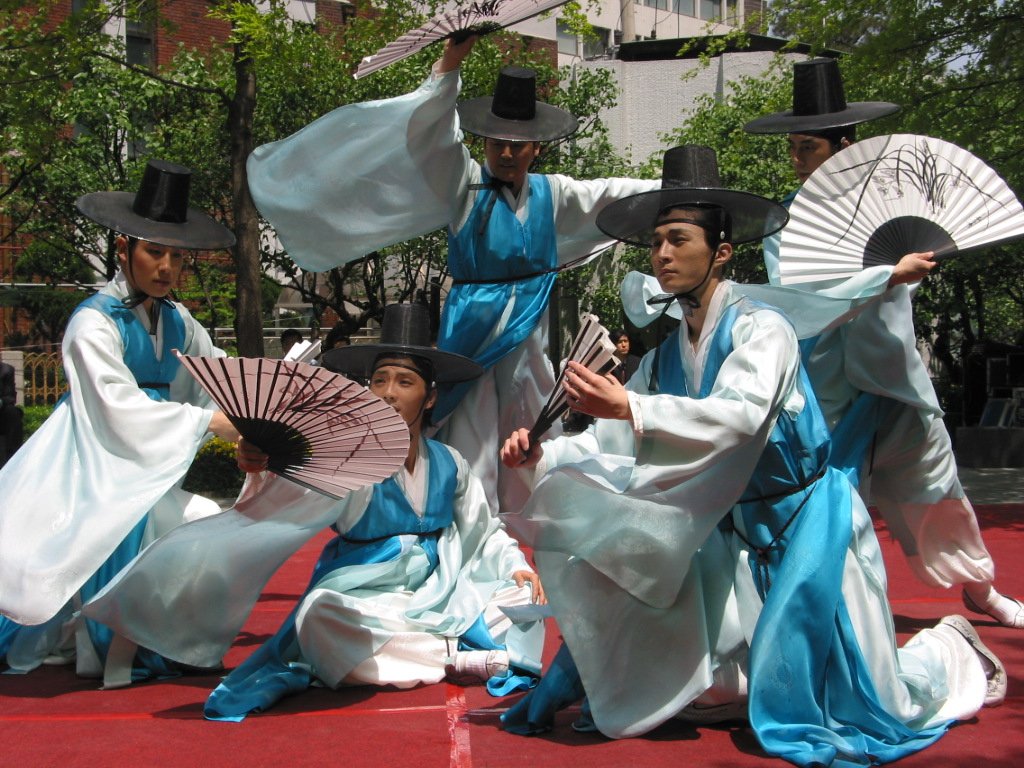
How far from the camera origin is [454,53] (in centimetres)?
467

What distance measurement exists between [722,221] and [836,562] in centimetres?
107

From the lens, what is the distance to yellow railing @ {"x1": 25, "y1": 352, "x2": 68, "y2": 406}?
21719 millimetres

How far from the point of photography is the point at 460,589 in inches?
182

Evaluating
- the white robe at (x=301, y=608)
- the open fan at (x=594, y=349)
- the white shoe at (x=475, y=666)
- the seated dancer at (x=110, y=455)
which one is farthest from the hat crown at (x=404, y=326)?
the open fan at (x=594, y=349)

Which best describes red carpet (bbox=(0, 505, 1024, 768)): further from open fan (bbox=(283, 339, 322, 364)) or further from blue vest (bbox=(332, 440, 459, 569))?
open fan (bbox=(283, 339, 322, 364))

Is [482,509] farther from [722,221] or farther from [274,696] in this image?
[722,221]

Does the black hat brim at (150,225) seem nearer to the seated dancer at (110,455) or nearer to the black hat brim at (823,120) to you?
the seated dancer at (110,455)

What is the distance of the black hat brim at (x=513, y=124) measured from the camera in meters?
5.05

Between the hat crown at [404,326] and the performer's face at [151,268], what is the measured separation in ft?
2.91

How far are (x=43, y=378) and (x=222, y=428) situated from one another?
18.8 m

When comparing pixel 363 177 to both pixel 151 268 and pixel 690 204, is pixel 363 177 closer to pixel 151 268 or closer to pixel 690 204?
pixel 151 268

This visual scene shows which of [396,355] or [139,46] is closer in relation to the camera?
[396,355]

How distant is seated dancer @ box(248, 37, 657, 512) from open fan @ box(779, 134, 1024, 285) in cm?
97

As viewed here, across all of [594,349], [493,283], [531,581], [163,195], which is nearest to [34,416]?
[163,195]
